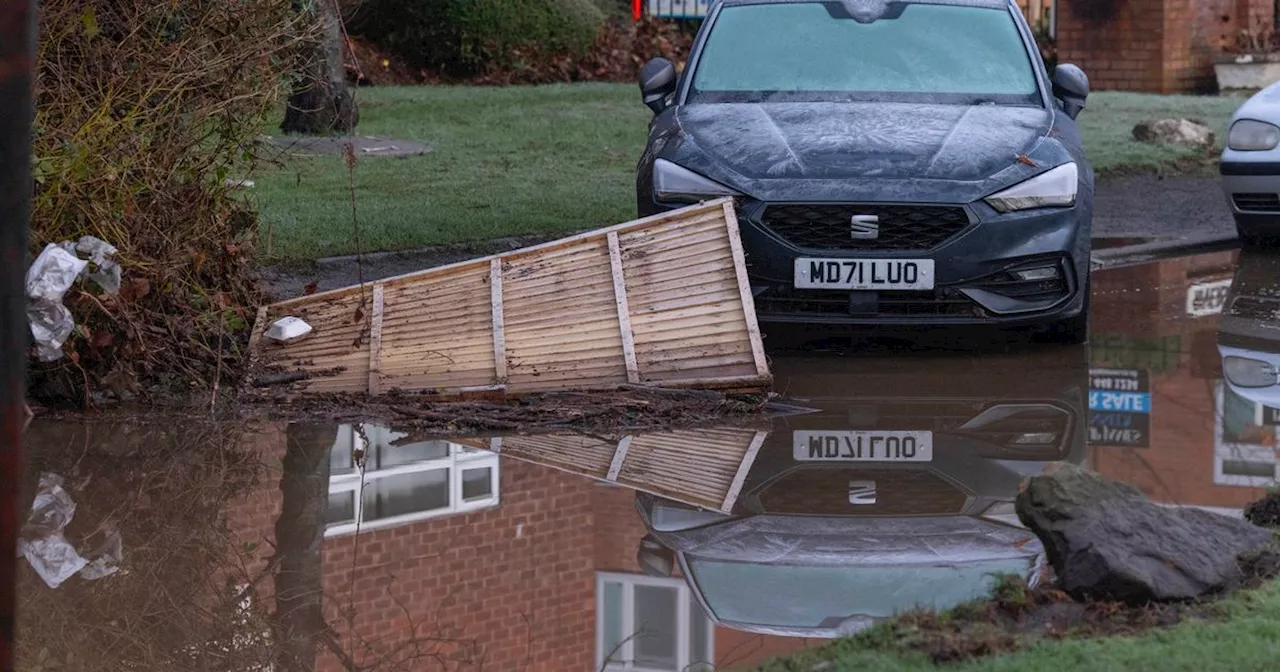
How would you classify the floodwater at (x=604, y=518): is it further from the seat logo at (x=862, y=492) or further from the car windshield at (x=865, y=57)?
the car windshield at (x=865, y=57)

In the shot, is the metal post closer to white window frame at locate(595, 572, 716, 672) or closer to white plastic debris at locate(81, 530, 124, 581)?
white window frame at locate(595, 572, 716, 672)

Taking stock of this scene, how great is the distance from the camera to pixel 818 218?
768 centimetres

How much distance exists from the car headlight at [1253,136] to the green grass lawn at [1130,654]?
7.40 metres

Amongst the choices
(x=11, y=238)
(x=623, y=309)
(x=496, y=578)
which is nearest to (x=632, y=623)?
(x=496, y=578)

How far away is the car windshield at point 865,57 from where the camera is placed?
8797mm

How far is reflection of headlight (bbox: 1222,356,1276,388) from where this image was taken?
748cm

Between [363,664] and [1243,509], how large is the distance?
8.85 feet

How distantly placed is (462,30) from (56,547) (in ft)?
56.7

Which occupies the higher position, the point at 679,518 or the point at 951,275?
the point at 951,275

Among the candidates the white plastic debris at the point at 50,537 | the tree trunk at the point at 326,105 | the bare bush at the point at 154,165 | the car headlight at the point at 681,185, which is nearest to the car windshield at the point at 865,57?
the car headlight at the point at 681,185

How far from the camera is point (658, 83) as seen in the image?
899cm

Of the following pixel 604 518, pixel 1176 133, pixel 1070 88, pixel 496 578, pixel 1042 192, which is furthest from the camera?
pixel 1176 133

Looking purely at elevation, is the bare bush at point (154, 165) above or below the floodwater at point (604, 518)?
above

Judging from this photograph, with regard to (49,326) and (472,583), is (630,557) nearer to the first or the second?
(472,583)
